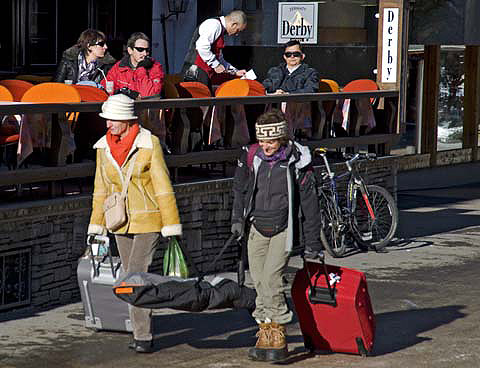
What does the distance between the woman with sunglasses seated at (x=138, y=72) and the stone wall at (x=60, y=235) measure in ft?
3.17

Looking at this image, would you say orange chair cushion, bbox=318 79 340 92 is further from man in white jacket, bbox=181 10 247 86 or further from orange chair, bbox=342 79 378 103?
man in white jacket, bbox=181 10 247 86

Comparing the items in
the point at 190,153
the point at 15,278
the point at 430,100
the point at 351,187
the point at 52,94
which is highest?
the point at 52,94

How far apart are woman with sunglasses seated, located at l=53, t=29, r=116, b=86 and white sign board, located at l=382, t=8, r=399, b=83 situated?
4181mm

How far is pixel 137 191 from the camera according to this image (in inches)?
356

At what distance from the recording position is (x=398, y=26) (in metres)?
15.4

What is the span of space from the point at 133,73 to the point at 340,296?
404cm

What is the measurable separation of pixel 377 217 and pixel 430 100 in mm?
7883

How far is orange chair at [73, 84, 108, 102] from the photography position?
1123cm

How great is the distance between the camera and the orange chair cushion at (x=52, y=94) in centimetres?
1096

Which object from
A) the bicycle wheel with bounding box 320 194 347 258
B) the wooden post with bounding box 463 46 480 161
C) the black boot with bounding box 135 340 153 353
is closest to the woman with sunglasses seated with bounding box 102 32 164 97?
the bicycle wheel with bounding box 320 194 347 258

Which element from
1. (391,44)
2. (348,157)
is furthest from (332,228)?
(391,44)

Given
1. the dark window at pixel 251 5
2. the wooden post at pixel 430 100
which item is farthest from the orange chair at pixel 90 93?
the wooden post at pixel 430 100

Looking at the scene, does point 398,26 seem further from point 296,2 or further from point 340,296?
point 340,296

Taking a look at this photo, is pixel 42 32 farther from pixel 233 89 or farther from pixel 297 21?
pixel 233 89
